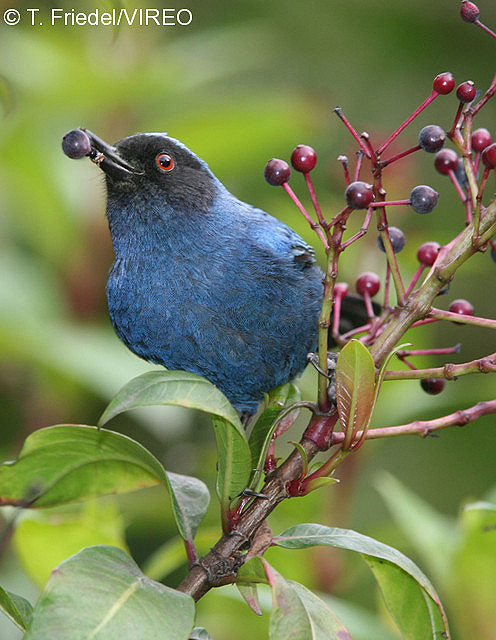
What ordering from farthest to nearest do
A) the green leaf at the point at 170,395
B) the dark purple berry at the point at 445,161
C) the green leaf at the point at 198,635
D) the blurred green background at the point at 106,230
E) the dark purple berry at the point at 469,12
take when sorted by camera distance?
the blurred green background at the point at 106,230 → the dark purple berry at the point at 445,161 → the dark purple berry at the point at 469,12 → the green leaf at the point at 198,635 → the green leaf at the point at 170,395

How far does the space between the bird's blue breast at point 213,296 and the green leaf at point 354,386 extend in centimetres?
81

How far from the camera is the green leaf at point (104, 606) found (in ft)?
5.54

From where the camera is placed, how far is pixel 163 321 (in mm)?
2742

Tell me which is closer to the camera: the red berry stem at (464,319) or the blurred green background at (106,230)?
the red berry stem at (464,319)

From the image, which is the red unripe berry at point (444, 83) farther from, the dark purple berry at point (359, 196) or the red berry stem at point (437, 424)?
the red berry stem at point (437, 424)

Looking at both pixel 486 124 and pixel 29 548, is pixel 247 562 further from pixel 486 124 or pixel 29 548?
pixel 486 124

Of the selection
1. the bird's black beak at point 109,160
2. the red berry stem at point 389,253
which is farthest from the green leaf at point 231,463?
the bird's black beak at point 109,160

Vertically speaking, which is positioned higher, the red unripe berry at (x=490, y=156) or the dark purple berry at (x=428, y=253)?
the red unripe berry at (x=490, y=156)

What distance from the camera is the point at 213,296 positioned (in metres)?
2.73

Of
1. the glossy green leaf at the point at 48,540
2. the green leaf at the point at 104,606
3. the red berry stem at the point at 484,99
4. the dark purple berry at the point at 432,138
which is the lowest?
the glossy green leaf at the point at 48,540

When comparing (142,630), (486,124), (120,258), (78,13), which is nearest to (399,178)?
(120,258)

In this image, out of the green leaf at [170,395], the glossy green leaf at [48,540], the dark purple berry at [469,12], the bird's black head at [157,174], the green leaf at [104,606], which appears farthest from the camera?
the bird's black head at [157,174]

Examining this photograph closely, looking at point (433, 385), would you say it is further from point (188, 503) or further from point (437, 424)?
point (188, 503)

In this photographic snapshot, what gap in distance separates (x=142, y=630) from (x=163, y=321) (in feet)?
3.89
